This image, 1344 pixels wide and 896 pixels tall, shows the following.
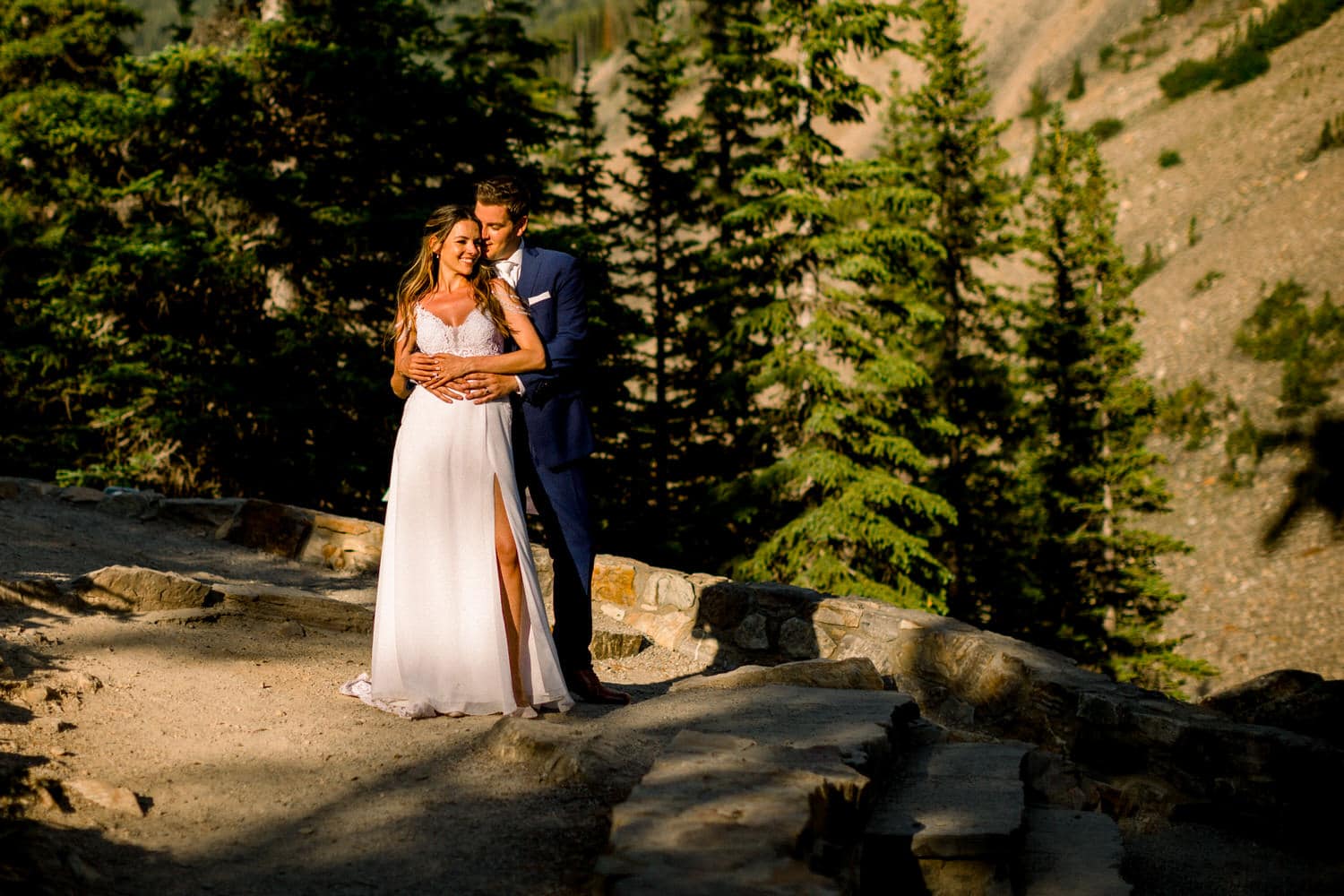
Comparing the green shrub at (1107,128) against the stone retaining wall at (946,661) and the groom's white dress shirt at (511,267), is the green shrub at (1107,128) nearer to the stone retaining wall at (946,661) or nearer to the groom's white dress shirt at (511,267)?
the stone retaining wall at (946,661)

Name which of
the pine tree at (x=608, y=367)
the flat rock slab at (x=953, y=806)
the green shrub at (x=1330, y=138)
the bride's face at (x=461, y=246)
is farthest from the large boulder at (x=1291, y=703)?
the green shrub at (x=1330, y=138)

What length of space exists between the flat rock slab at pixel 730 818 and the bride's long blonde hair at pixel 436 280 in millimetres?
2223

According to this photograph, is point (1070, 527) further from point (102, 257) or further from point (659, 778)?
point (659, 778)

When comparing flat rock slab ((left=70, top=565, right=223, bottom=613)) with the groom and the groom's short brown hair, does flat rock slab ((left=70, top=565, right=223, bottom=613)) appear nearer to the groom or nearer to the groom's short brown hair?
the groom

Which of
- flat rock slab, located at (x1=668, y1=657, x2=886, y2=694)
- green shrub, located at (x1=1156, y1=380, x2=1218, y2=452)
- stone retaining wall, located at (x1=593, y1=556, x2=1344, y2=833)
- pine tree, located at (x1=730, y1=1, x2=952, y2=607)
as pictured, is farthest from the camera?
green shrub, located at (x1=1156, y1=380, x2=1218, y2=452)

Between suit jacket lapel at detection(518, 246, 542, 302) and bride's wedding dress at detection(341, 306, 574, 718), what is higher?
suit jacket lapel at detection(518, 246, 542, 302)

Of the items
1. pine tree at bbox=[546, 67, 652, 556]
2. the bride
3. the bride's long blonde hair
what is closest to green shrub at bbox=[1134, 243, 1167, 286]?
pine tree at bbox=[546, 67, 652, 556]

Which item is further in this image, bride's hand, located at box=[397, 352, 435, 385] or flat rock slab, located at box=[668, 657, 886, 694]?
flat rock slab, located at box=[668, 657, 886, 694]

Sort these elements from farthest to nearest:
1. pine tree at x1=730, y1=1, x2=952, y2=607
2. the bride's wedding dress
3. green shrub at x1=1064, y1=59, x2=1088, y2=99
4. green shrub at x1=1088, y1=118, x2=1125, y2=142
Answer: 1. green shrub at x1=1064, y1=59, x2=1088, y2=99
2. green shrub at x1=1088, y1=118, x2=1125, y2=142
3. pine tree at x1=730, y1=1, x2=952, y2=607
4. the bride's wedding dress

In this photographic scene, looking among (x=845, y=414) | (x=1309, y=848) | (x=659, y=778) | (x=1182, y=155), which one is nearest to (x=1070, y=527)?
(x=845, y=414)

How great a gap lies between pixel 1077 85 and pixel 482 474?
172ft

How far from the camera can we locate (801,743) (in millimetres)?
4254

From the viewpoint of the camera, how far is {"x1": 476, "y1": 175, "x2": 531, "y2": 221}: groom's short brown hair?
5.28 meters

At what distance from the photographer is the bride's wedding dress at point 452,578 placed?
501 cm
